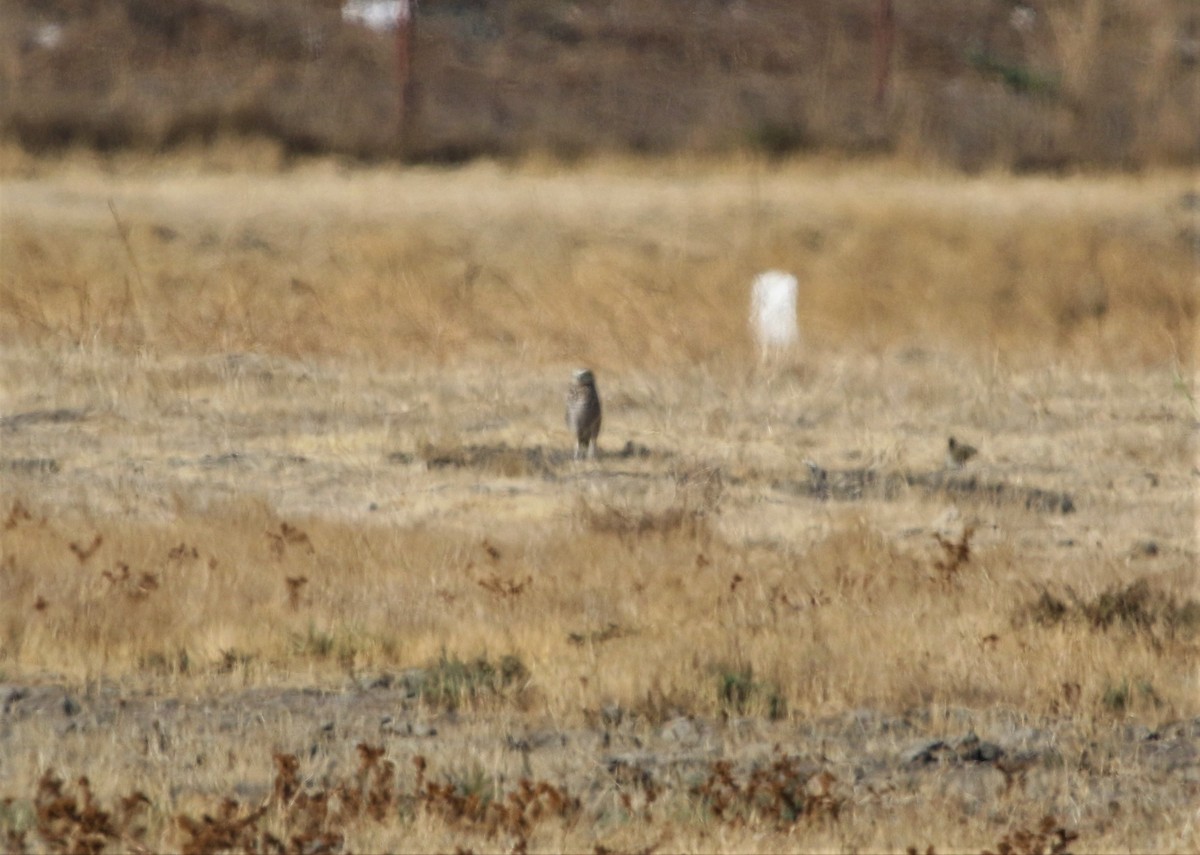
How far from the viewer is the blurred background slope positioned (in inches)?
816

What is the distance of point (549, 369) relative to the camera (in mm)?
14430

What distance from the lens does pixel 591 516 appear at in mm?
8781

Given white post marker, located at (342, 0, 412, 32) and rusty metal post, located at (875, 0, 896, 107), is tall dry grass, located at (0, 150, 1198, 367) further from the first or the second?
white post marker, located at (342, 0, 412, 32)

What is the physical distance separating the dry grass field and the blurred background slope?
1195mm

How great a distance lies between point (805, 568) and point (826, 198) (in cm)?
1094

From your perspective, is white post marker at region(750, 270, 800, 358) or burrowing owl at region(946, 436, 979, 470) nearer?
burrowing owl at region(946, 436, 979, 470)

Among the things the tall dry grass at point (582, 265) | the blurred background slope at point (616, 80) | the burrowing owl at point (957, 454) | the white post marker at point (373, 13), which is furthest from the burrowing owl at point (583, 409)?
the white post marker at point (373, 13)

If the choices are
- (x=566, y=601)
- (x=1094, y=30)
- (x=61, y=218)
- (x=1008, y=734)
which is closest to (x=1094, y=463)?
(x=566, y=601)

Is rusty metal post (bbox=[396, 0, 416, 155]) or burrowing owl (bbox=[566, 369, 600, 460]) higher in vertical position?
rusty metal post (bbox=[396, 0, 416, 155])

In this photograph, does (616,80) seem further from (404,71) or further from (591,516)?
(591,516)

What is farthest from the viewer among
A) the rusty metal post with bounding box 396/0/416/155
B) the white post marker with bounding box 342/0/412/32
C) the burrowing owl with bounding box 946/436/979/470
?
the white post marker with bounding box 342/0/412/32

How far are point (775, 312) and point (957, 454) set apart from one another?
5057 millimetres

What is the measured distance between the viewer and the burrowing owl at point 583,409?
10.6 m

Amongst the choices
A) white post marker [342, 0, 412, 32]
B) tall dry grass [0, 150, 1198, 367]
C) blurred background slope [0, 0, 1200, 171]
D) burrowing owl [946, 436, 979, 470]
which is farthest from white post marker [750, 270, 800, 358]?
white post marker [342, 0, 412, 32]
